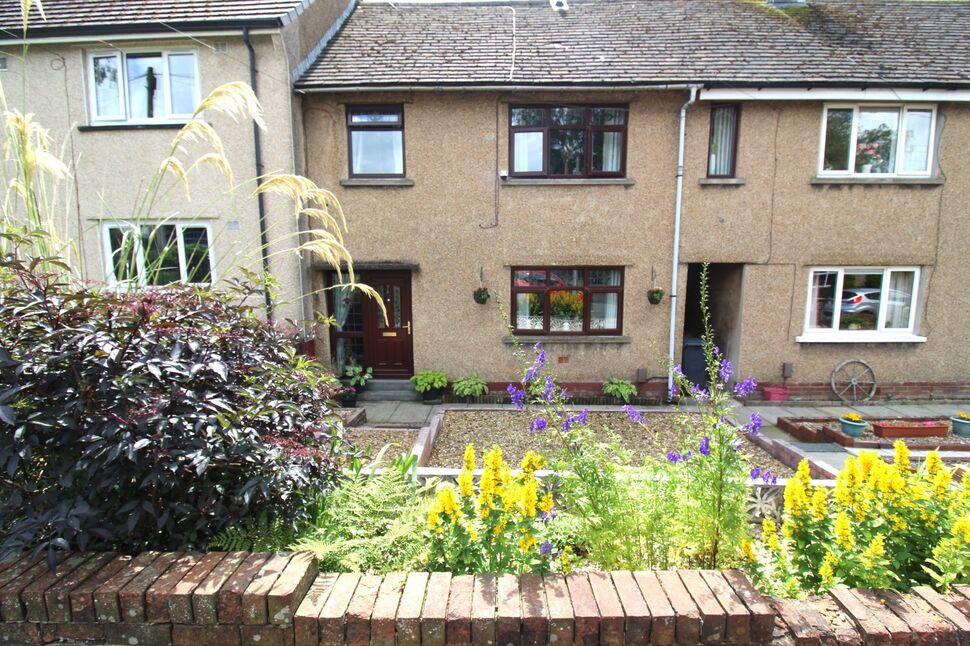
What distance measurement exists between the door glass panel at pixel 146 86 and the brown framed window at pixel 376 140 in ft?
10.5

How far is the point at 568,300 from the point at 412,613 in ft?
25.2

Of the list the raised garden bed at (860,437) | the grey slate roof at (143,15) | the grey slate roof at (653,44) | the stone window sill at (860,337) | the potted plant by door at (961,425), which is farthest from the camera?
the stone window sill at (860,337)

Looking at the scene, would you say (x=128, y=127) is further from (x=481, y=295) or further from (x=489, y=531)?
(x=489, y=531)

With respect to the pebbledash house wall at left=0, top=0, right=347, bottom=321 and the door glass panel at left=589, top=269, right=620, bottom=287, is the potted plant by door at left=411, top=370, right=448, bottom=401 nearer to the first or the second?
the pebbledash house wall at left=0, top=0, right=347, bottom=321

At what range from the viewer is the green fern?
1995 mm

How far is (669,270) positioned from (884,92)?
4568 millimetres

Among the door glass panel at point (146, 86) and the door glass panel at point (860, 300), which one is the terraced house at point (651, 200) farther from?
the door glass panel at point (146, 86)

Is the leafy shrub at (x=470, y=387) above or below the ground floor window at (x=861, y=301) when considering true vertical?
below

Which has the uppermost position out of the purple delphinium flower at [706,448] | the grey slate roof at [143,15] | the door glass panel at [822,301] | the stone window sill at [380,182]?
the grey slate roof at [143,15]

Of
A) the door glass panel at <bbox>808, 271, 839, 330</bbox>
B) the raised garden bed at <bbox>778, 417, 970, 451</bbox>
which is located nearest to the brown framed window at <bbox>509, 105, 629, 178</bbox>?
the door glass panel at <bbox>808, 271, 839, 330</bbox>

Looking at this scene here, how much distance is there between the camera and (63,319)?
184 centimetres

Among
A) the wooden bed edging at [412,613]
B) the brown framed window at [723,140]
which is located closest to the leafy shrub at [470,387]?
the brown framed window at [723,140]

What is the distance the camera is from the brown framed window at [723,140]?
27.5 ft

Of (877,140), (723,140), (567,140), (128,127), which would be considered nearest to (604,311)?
(567,140)
